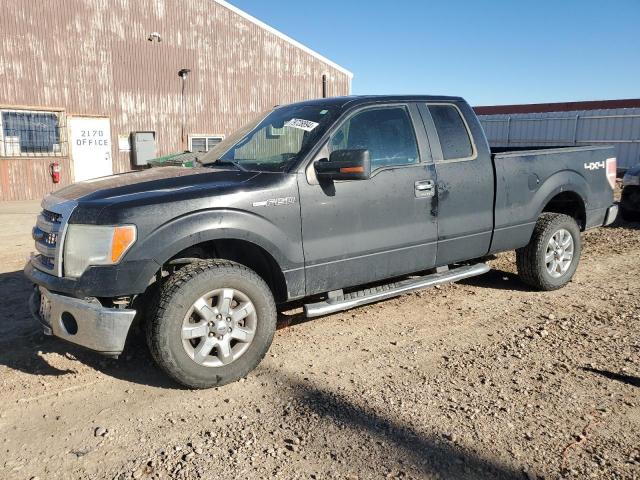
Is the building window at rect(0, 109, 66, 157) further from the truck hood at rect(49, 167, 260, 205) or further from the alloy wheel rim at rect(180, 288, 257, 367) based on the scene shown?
the alloy wheel rim at rect(180, 288, 257, 367)

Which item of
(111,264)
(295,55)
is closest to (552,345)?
(111,264)

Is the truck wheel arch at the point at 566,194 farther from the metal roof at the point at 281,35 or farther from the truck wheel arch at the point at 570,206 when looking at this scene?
the metal roof at the point at 281,35

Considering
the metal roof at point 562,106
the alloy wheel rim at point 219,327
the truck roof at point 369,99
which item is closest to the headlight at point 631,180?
the truck roof at point 369,99

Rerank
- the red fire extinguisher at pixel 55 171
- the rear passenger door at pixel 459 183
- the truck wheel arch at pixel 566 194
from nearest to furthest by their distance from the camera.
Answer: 1. the rear passenger door at pixel 459 183
2. the truck wheel arch at pixel 566 194
3. the red fire extinguisher at pixel 55 171

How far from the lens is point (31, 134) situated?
14641mm

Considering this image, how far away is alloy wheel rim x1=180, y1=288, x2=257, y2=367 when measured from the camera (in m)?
3.34

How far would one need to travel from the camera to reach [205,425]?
298cm

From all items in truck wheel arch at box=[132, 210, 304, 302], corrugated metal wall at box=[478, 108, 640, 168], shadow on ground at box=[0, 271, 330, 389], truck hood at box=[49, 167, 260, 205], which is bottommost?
shadow on ground at box=[0, 271, 330, 389]

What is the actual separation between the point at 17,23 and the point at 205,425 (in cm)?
1481

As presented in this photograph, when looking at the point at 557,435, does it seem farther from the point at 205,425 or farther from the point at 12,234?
the point at 12,234

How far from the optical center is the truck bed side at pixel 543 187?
4887mm

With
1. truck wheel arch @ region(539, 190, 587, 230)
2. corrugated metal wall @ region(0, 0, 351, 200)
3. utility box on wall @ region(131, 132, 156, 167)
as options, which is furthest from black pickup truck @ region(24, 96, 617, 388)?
utility box on wall @ region(131, 132, 156, 167)

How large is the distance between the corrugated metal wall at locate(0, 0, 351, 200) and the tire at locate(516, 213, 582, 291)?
14.0 metres

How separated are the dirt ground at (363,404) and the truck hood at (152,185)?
1.25 metres
